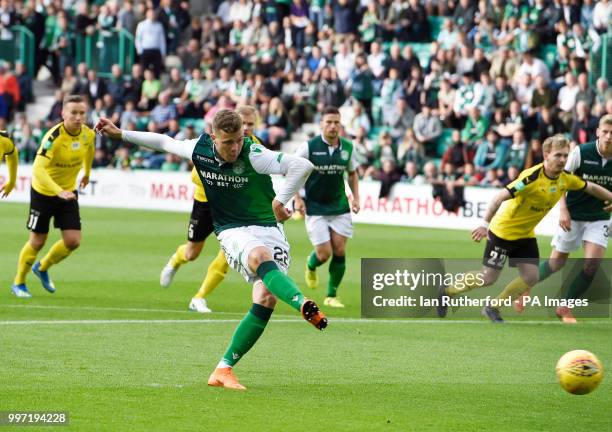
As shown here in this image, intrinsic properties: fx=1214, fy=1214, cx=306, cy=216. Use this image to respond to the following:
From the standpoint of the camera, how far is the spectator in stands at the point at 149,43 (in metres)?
32.9

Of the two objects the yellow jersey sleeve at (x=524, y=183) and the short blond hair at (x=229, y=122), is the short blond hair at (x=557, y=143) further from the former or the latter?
the short blond hair at (x=229, y=122)

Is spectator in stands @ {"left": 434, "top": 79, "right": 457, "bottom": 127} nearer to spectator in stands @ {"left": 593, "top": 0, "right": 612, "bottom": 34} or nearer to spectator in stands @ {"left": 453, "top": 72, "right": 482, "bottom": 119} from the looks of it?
spectator in stands @ {"left": 453, "top": 72, "right": 482, "bottom": 119}

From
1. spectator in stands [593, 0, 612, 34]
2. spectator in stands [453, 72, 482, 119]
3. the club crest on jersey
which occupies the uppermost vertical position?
spectator in stands [593, 0, 612, 34]

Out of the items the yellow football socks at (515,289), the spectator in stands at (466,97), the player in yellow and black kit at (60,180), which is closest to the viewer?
Answer: the yellow football socks at (515,289)

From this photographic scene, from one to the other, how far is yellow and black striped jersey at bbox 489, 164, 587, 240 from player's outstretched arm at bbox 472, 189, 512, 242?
0.75 ft

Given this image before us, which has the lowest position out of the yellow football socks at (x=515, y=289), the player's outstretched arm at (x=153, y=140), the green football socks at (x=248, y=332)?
the yellow football socks at (x=515, y=289)

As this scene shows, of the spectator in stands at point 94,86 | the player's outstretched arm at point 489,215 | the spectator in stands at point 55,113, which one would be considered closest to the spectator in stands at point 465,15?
the spectator in stands at point 94,86

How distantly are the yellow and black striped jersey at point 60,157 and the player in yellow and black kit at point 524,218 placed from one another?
14.0 feet

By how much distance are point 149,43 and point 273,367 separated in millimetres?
24582

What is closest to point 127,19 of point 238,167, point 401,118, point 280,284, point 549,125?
point 401,118

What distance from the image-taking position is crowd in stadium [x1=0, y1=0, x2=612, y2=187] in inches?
971

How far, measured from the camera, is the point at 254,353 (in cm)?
1006

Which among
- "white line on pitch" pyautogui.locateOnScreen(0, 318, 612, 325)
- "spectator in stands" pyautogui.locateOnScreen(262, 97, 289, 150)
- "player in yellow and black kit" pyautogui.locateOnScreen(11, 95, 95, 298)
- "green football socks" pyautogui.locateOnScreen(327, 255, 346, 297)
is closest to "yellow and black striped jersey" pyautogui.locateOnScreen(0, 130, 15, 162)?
"player in yellow and black kit" pyautogui.locateOnScreen(11, 95, 95, 298)

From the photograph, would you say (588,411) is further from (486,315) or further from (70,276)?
(70,276)
